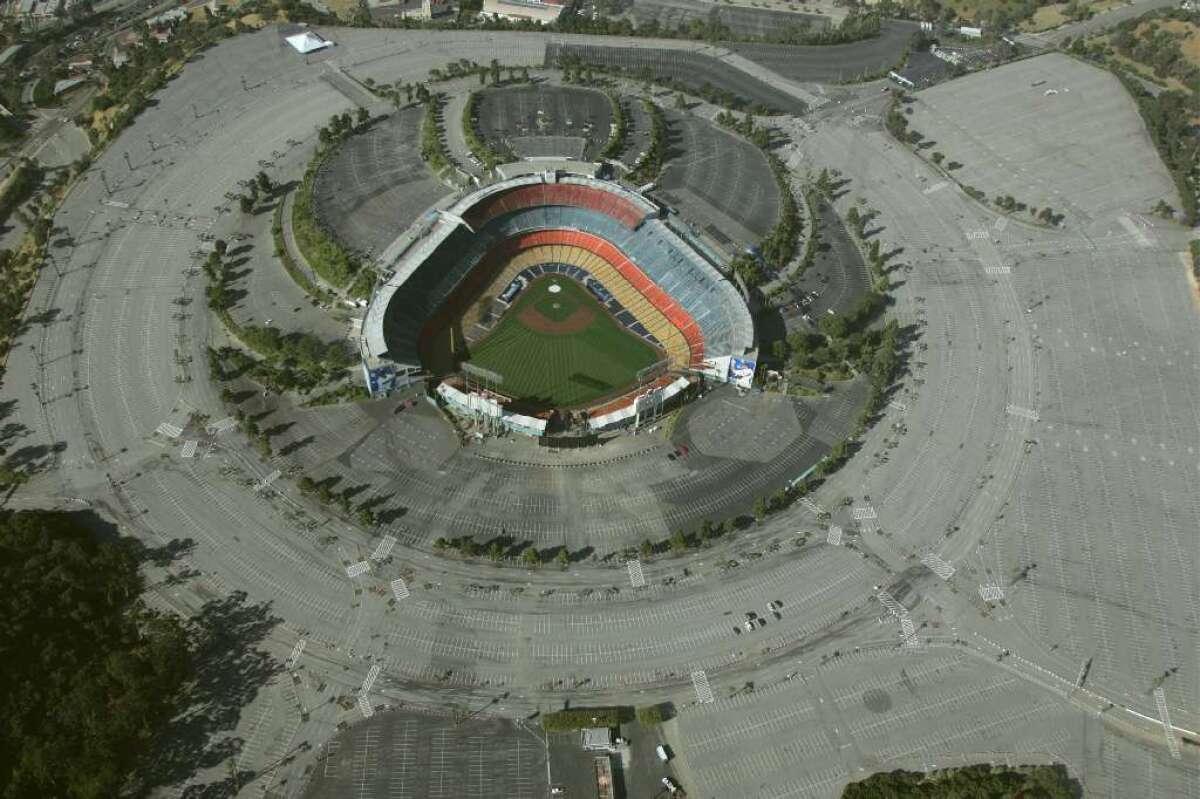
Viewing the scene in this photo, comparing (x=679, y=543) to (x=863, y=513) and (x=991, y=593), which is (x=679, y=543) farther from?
(x=991, y=593)

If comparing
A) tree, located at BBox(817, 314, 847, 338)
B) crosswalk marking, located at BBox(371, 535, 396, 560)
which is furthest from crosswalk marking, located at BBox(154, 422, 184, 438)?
tree, located at BBox(817, 314, 847, 338)

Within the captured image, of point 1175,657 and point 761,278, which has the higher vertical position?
point 761,278

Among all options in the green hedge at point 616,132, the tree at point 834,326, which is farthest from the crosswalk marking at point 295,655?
the green hedge at point 616,132

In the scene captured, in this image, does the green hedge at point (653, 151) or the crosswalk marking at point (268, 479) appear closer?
the crosswalk marking at point (268, 479)

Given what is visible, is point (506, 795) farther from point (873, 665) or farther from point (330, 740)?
point (873, 665)

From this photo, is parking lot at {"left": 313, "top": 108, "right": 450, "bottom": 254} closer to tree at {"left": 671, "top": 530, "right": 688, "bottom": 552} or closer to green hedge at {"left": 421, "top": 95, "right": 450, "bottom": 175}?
green hedge at {"left": 421, "top": 95, "right": 450, "bottom": 175}

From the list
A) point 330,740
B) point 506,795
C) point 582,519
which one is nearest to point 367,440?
point 582,519

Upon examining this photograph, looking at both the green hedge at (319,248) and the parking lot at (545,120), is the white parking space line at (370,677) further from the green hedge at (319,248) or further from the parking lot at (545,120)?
the parking lot at (545,120)
